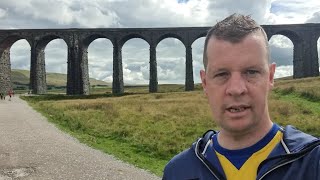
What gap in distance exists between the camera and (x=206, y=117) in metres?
26.9

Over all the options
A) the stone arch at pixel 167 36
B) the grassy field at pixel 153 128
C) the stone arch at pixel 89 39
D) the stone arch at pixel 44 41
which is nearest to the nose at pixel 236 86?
the grassy field at pixel 153 128

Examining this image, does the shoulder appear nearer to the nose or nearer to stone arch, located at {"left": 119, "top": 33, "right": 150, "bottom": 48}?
the nose

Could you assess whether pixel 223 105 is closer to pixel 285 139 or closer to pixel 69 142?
pixel 285 139

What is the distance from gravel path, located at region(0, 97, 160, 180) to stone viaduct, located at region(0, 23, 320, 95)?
56.1 m

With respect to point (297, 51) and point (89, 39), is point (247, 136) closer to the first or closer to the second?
point (89, 39)

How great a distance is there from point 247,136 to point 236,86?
0.87 feet

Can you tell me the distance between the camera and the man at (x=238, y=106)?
2041mm

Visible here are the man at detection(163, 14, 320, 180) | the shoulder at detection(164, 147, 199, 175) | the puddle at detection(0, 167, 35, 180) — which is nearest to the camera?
the man at detection(163, 14, 320, 180)

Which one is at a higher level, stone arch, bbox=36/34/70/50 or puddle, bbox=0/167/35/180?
stone arch, bbox=36/34/70/50

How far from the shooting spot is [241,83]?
2.07m

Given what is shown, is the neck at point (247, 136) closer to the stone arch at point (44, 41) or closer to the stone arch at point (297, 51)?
the stone arch at point (297, 51)

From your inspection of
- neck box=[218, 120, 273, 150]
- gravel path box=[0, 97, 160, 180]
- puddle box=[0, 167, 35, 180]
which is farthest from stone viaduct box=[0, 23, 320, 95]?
neck box=[218, 120, 273, 150]

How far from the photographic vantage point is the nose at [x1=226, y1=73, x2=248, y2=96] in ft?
6.75

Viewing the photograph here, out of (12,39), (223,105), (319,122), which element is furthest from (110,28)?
(223,105)
